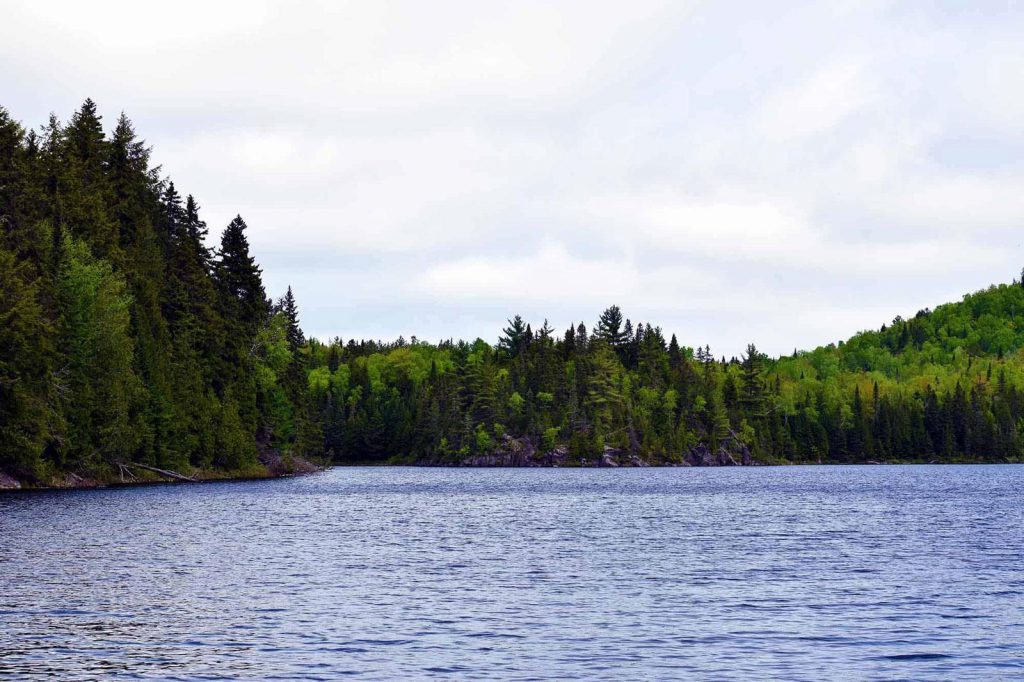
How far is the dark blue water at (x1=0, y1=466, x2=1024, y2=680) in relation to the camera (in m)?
28.6

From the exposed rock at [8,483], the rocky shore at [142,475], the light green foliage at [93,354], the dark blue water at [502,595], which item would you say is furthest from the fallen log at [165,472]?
the dark blue water at [502,595]

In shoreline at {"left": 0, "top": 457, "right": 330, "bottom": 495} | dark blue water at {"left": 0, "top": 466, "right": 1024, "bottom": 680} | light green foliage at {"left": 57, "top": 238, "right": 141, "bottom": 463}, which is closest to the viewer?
dark blue water at {"left": 0, "top": 466, "right": 1024, "bottom": 680}

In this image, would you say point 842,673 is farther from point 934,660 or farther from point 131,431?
point 131,431

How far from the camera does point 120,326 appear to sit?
102 m

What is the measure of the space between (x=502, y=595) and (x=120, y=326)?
71745 millimetres

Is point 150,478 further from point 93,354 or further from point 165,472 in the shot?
point 93,354

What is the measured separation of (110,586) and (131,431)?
226 ft

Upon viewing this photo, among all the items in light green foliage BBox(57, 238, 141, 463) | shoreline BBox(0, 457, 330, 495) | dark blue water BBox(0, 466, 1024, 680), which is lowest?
dark blue water BBox(0, 466, 1024, 680)

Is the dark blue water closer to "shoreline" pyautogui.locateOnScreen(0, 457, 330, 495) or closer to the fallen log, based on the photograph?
"shoreline" pyautogui.locateOnScreen(0, 457, 330, 495)

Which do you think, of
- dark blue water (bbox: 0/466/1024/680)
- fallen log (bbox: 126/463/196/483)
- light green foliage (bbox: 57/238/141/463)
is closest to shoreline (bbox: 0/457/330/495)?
fallen log (bbox: 126/463/196/483)

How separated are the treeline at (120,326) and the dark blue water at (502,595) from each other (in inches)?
579

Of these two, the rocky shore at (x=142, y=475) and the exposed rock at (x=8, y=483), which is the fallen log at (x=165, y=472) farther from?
the exposed rock at (x=8, y=483)

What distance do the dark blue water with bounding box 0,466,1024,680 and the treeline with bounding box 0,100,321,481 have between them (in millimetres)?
14701

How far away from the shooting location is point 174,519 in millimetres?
70750
